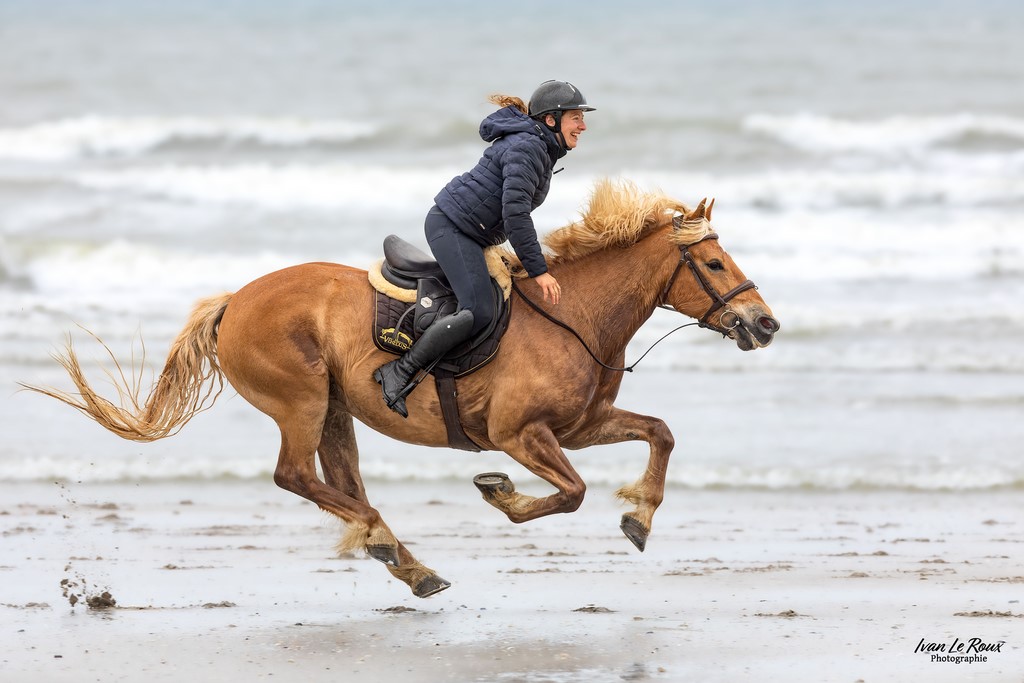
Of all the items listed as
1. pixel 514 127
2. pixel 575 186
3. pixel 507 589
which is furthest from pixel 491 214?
pixel 575 186

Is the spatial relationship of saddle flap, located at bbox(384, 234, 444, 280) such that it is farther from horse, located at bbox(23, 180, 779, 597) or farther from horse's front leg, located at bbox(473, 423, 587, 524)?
horse's front leg, located at bbox(473, 423, 587, 524)

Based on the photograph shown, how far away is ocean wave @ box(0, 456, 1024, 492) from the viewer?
30.8ft

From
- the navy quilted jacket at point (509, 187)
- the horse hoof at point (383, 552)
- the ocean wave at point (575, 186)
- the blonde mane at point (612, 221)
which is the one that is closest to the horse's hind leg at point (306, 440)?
the horse hoof at point (383, 552)

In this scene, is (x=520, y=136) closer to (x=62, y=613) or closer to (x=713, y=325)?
(x=713, y=325)

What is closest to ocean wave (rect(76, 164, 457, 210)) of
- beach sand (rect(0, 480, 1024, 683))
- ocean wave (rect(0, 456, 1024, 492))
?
ocean wave (rect(0, 456, 1024, 492))

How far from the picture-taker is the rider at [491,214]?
5906 millimetres

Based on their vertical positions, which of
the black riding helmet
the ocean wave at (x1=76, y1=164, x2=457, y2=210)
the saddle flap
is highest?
the ocean wave at (x1=76, y1=164, x2=457, y2=210)

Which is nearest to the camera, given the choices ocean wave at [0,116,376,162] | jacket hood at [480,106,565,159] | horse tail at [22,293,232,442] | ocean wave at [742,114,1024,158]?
jacket hood at [480,106,565,159]

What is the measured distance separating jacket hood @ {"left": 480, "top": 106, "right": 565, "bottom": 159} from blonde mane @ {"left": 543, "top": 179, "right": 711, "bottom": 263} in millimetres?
416

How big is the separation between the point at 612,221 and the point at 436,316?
1.04 metres

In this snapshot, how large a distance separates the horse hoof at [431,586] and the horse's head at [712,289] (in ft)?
6.05

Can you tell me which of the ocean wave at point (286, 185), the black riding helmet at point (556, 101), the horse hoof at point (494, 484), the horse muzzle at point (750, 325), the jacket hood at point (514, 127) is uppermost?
the ocean wave at point (286, 185)

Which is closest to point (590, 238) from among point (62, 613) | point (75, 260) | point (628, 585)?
point (628, 585)

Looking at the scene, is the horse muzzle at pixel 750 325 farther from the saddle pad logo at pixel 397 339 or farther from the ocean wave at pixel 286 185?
the ocean wave at pixel 286 185
